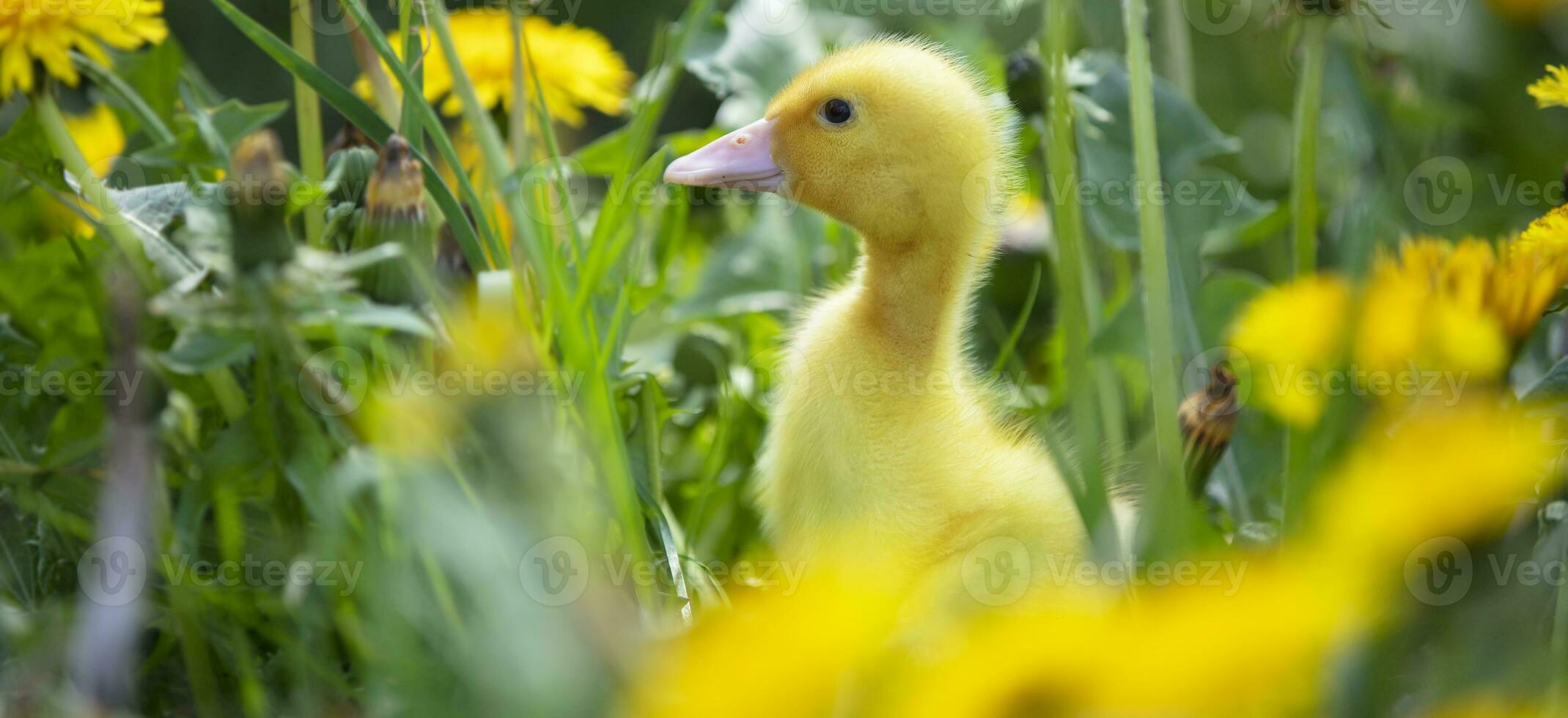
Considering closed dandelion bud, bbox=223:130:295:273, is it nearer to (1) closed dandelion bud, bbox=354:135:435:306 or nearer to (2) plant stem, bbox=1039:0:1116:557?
(1) closed dandelion bud, bbox=354:135:435:306

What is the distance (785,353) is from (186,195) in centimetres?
38

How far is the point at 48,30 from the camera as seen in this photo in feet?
2.54

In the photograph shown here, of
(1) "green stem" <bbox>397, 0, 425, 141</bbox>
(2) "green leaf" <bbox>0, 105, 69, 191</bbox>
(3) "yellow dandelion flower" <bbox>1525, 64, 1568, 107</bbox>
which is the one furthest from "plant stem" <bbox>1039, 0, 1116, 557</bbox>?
(2) "green leaf" <bbox>0, 105, 69, 191</bbox>

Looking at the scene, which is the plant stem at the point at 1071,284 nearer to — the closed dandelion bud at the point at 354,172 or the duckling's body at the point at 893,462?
the duckling's body at the point at 893,462

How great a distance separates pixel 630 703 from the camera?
368 millimetres

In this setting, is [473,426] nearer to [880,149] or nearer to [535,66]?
[880,149]

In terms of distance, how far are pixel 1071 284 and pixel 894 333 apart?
0.15 metres

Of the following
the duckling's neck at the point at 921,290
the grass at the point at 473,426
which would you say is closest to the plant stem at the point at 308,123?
the grass at the point at 473,426

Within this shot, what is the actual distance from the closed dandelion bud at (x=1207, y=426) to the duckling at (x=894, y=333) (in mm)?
74

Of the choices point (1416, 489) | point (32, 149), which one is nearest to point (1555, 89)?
point (1416, 489)

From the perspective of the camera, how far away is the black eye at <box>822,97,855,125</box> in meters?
0.83

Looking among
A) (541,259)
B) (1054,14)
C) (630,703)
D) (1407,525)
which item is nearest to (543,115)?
(541,259)

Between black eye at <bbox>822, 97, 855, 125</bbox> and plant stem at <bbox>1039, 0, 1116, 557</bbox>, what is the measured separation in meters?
0.13

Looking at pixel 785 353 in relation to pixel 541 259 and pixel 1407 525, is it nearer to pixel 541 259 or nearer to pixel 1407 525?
pixel 541 259
